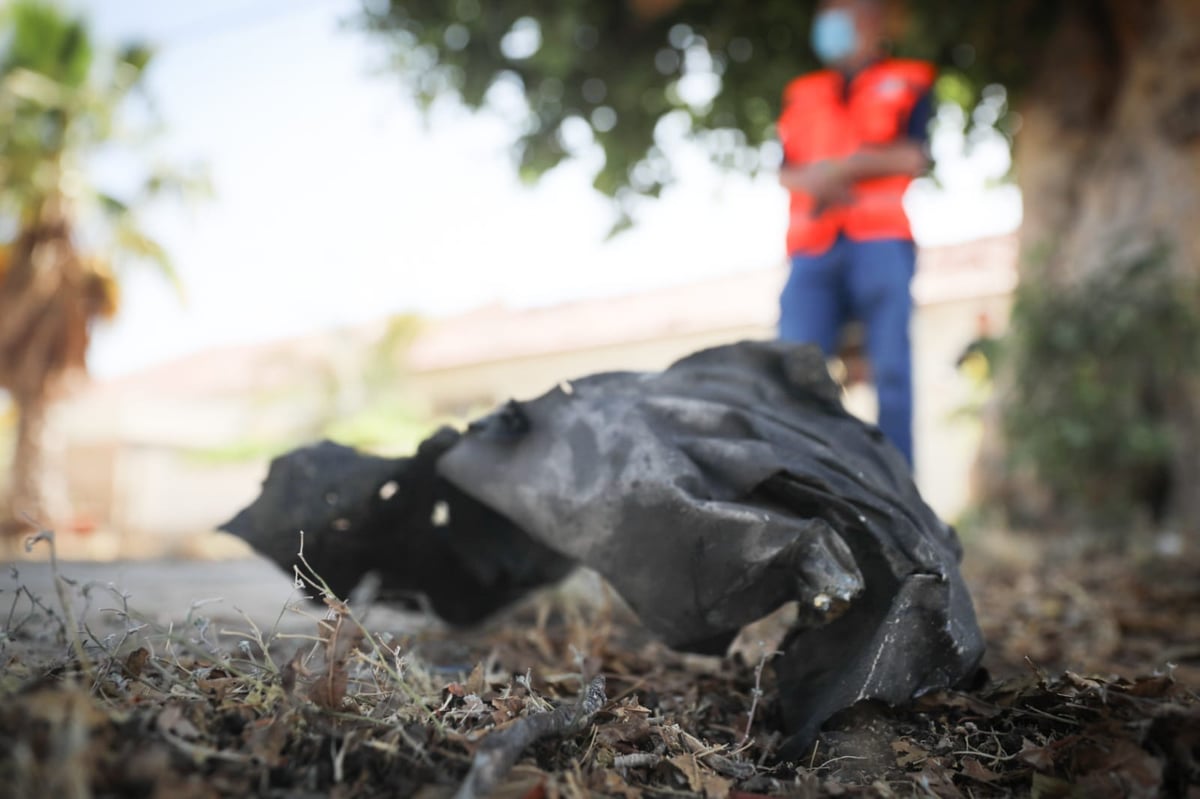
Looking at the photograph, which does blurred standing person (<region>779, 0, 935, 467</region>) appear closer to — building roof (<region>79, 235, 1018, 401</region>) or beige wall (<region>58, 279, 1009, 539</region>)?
building roof (<region>79, 235, 1018, 401</region>)

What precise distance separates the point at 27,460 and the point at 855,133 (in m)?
14.2

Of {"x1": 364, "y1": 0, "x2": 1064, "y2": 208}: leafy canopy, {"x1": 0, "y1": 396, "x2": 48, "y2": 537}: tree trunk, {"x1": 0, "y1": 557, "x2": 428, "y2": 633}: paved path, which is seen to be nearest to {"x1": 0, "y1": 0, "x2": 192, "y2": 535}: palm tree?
{"x1": 0, "y1": 396, "x2": 48, "y2": 537}: tree trunk

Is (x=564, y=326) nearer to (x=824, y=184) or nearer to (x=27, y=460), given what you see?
(x=27, y=460)

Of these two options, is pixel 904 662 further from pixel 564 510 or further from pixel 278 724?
pixel 278 724

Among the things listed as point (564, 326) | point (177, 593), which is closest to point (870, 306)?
point (177, 593)

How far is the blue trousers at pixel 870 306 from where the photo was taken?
125 inches

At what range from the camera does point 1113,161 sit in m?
5.50

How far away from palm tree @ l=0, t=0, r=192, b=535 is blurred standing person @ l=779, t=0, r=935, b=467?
12442mm

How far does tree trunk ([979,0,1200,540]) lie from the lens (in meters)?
4.90

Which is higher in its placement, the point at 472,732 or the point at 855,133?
the point at 855,133

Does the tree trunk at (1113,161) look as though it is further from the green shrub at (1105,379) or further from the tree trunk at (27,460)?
the tree trunk at (27,460)

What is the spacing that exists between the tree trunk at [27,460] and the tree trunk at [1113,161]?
13168mm

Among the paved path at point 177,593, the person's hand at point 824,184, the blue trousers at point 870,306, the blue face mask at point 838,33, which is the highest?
the blue face mask at point 838,33

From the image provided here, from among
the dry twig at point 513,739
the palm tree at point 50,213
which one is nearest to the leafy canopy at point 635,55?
the dry twig at point 513,739
